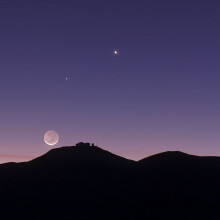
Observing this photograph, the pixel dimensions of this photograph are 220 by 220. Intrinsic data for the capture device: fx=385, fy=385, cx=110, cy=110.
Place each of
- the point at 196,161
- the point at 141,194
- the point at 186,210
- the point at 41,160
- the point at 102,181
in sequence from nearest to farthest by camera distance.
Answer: the point at 186,210 → the point at 141,194 → the point at 102,181 → the point at 196,161 → the point at 41,160

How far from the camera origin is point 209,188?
6838cm

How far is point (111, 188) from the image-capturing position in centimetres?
7325

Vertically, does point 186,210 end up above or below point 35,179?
below

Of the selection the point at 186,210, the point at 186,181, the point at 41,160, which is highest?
the point at 41,160

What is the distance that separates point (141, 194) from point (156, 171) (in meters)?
12.2

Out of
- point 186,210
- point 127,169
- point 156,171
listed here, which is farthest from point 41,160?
point 186,210

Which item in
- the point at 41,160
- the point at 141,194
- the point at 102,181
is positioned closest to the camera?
the point at 141,194

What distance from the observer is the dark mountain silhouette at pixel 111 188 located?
6162cm

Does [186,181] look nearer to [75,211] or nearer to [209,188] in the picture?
[209,188]

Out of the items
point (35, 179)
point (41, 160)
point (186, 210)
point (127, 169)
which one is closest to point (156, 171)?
point (127, 169)

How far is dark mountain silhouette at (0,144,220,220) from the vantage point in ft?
202

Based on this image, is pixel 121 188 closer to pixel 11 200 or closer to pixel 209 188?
pixel 209 188

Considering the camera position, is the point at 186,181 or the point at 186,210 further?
the point at 186,181

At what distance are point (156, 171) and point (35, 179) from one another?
1072 inches
